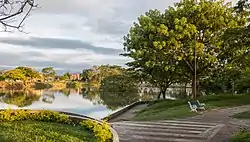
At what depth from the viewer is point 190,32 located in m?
25.8

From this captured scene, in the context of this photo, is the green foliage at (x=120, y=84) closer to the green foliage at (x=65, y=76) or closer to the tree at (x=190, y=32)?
the tree at (x=190, y=32)

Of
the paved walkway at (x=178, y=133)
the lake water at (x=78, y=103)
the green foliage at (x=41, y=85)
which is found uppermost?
the green foliage at (x=41, y=85)

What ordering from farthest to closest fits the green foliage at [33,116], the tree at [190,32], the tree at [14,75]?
1. the tree at [14,75]
2. the tree at [190,32]
3. the green foliage at [33,116]

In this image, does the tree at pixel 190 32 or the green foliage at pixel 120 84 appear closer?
the tree at pixel 190 32

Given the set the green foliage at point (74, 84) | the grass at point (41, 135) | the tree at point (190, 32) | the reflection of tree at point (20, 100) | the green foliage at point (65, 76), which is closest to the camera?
the grass at point (41, 135)

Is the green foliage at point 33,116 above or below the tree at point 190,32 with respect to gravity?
below

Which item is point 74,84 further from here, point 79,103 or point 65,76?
point 79,103

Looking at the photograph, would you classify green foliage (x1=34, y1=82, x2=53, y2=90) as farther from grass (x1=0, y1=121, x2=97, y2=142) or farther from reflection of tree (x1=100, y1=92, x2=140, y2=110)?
grass (x1=0, y1=121, x2=97, y2=142)

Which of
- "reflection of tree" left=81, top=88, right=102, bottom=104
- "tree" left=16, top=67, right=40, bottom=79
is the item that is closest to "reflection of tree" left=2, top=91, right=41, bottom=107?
"reflection of tree" left=81, top=88, right=102, bottom=104

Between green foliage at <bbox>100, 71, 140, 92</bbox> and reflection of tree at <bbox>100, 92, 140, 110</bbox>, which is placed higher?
green foliage at <bbox>100, 71, 140, 92</bbox>

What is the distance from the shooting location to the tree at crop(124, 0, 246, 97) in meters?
25.5

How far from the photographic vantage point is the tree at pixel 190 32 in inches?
1005

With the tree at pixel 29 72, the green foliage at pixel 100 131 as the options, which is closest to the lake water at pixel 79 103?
the green foliage at pixel 100 131

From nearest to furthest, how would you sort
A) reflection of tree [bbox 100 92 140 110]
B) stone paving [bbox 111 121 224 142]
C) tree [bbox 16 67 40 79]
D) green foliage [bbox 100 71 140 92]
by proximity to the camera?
1. stone paving [bbox 111 121 224 142]
2. reflection of tree [bbox 100 92 140 110]
3. green foliage [bbox 100 71 140 92]
4. tree [bbox 16 67 40 79]
